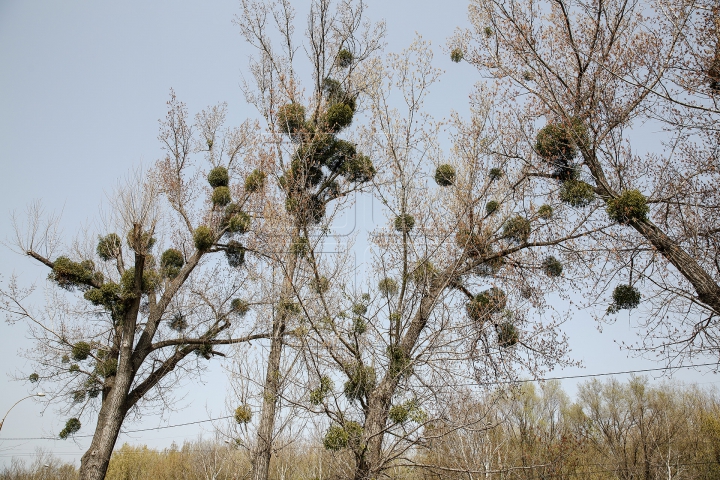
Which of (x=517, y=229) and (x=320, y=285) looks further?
(x=517, y=229)

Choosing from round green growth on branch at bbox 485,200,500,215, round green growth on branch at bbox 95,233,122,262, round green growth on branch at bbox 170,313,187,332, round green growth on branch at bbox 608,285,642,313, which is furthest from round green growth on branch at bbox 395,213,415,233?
round green growth on branch at bbox 95,233,122,262

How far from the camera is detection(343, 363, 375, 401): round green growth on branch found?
665 centimetres

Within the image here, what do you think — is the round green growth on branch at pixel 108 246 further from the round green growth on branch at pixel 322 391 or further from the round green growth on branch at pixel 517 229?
the round green growth on branch at pixel 517 229

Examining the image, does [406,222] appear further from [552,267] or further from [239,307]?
[239,307]

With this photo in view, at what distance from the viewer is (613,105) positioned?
25.6 ft

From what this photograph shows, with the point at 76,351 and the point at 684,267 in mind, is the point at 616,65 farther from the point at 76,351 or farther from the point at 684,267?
the point at 76,351

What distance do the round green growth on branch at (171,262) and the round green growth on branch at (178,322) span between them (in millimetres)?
1041

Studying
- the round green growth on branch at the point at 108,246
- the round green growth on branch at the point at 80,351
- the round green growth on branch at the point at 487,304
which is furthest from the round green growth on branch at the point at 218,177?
the round green growth on branch at the point at 487,304

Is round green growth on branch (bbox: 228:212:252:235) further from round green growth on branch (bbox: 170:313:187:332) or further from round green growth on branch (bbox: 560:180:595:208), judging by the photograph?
round green growth on branch (bbox: 560:180:595:208)

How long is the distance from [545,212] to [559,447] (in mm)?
8865

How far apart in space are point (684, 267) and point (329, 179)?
22.1 ft

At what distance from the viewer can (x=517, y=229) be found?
860cm

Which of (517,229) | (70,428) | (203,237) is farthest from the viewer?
(203,237)

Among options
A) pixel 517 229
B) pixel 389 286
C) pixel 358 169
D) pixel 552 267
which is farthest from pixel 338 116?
pixel 552 267
